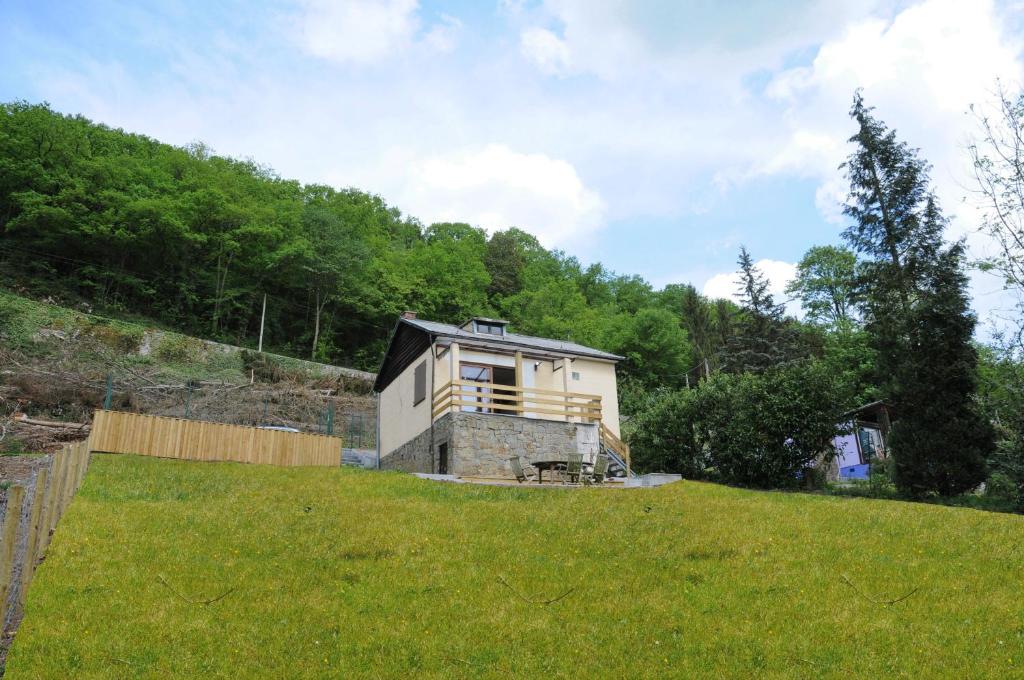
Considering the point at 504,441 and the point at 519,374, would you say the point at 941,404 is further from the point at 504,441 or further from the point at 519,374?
the point at 504,441

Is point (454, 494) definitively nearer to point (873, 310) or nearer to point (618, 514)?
point (618, 514)

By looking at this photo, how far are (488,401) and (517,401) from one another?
1124 mm

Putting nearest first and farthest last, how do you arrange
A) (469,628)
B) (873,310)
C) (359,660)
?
(359,660), (469,628), (873,310)

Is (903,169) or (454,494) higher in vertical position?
(903,169)

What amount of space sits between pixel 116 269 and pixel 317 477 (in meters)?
35.6

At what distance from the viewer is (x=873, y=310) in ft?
90.3

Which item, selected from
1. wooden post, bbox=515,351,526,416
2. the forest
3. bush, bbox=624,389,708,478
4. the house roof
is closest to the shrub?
the forest

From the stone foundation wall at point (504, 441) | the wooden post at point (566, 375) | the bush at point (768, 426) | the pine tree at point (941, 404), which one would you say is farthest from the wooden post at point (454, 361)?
the pine tree at point (941, 404)

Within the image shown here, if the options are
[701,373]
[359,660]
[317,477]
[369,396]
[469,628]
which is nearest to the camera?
[359,660]

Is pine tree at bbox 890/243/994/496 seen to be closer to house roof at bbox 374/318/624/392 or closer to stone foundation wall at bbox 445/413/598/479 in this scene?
house roof at bbox 374/318/624/392

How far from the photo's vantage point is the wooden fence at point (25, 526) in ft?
19.1

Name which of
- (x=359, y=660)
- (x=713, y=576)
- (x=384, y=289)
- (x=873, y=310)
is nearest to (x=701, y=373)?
(x=384, y=289)

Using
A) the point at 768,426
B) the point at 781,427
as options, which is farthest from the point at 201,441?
the point at 781,427

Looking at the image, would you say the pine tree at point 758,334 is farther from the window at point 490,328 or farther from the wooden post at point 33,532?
the wooden post at point 33,532
